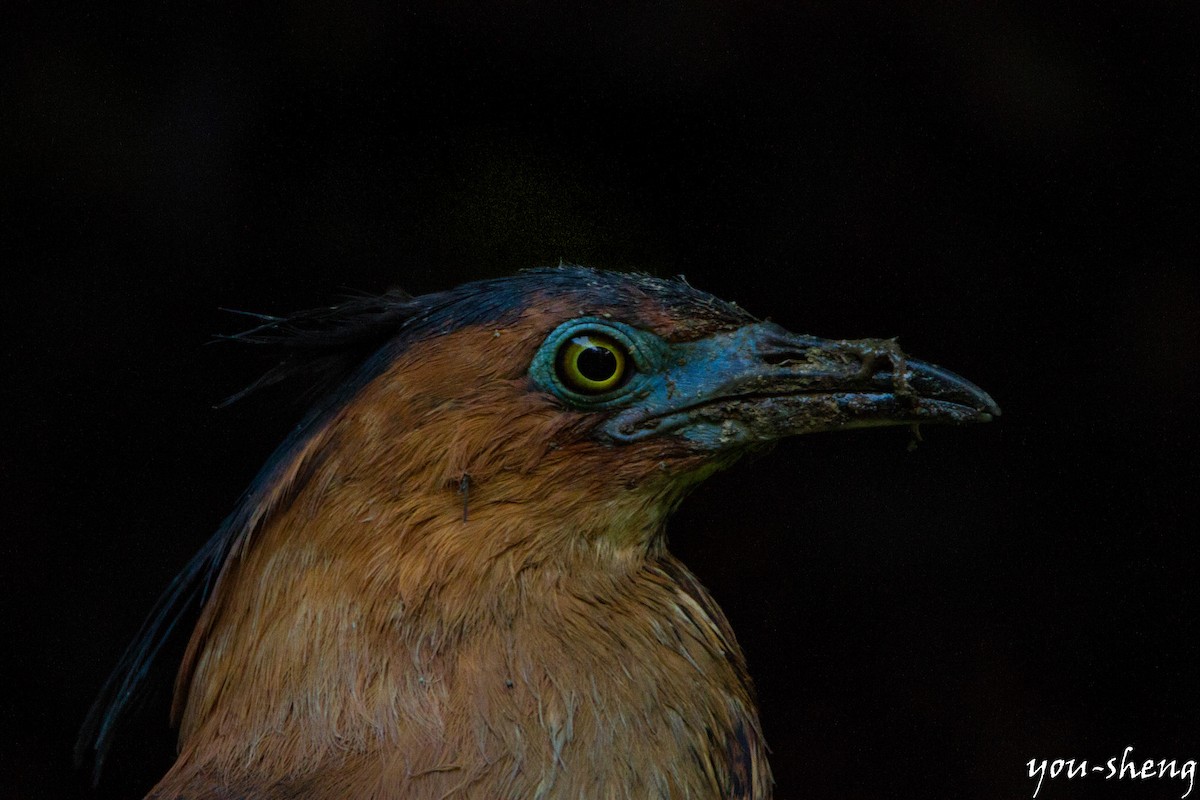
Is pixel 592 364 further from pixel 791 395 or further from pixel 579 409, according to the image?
pixel 791 395

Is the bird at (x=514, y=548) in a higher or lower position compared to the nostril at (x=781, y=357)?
lower

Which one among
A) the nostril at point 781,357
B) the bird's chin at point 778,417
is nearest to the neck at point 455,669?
the bird's chin at point 778,417

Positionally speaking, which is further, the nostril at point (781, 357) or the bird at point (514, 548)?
the nostril at point (781, 357)

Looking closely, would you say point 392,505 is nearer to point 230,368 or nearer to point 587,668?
point 587,668

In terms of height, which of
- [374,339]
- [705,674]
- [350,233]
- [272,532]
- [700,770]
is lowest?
[700,770]

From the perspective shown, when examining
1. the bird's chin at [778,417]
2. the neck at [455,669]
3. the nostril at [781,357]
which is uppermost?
the nostril at [781,357]

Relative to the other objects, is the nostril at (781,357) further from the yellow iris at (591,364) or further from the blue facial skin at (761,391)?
the yellow iris at (591,364)

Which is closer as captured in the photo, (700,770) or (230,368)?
(700,770)

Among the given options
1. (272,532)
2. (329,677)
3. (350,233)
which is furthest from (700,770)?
(350,233)
